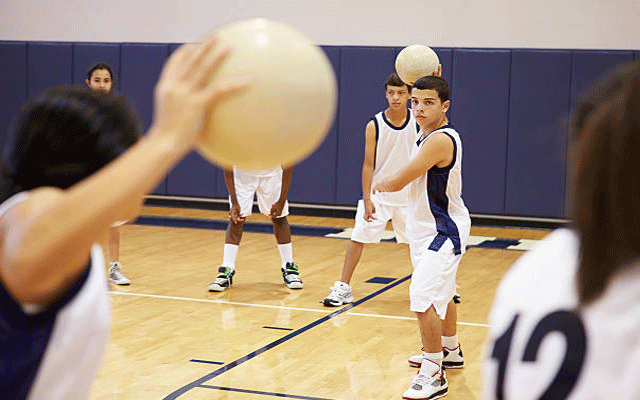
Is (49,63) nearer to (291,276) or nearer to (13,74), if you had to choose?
(13,74)

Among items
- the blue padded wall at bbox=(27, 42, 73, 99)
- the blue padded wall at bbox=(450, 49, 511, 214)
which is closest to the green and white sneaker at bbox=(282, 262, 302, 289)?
the blue padded wall at bbox=(450, 49, 511, 214)

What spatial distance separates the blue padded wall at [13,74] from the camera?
12469 mm

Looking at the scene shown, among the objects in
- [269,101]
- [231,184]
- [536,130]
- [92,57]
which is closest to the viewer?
[269,101]

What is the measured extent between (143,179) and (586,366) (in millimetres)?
667

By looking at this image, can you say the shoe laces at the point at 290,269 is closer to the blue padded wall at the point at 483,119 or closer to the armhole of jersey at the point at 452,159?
the armhole of jersey at the point at 452,159

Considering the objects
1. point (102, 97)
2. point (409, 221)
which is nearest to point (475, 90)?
point (409, 221)

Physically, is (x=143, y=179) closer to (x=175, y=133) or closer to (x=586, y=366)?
(x=175, y=133)

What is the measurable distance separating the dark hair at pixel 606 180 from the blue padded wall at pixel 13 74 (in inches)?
479

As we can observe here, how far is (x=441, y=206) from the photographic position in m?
4.73

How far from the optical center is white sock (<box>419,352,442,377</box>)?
4527mm

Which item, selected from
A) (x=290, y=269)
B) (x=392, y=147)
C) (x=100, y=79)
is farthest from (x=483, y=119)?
(x=100, y=79)

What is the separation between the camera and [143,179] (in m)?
1.18

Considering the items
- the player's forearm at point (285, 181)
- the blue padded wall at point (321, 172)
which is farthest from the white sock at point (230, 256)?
the blue padded wall at point (321, 172)

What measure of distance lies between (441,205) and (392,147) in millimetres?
1994
